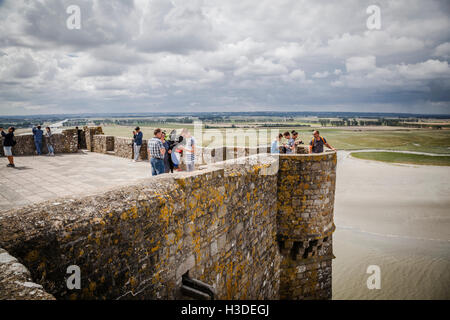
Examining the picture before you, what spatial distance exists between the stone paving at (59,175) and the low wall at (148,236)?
194cm

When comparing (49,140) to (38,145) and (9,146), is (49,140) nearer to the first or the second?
(38,145)

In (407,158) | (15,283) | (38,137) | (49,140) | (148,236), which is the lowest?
(407,158)

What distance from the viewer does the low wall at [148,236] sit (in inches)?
82.4

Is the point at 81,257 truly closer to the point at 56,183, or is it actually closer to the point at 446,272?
the point at 56,183

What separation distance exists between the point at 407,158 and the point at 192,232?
60.9 meters

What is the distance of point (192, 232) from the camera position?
3684 mm

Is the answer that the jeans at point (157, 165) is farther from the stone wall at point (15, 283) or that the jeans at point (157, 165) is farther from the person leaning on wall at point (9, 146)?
the person leaning on wall at point (9, 146)

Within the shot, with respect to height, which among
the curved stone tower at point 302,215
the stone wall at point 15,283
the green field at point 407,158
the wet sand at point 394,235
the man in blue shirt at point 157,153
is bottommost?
the wet sand at point 394,235

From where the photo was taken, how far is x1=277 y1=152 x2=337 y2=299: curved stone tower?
23.6ft

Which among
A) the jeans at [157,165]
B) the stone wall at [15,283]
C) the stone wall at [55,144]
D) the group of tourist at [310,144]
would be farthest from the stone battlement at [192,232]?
the stone wall at [55,144]

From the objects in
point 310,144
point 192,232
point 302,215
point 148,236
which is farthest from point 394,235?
point 148,236

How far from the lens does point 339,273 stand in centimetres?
1466
